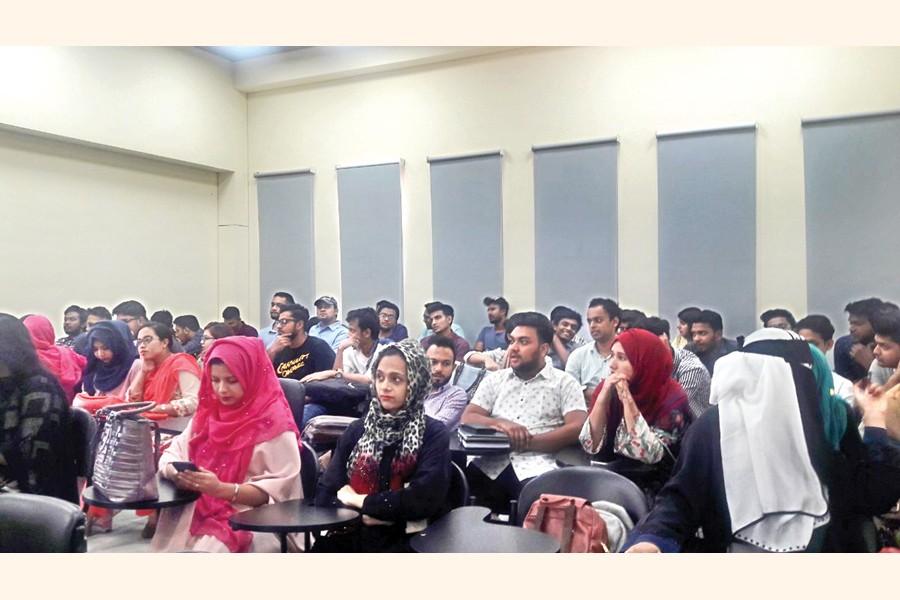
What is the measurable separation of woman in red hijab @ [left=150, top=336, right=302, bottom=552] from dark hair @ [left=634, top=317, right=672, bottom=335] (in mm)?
1668

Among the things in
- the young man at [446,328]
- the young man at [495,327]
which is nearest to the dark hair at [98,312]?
the young man at [446,328]

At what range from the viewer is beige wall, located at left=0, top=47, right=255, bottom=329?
3758 millimetres

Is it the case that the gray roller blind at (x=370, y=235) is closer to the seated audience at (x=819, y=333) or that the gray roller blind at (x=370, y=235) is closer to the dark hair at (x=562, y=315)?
the dark hair at (x=562, y=315)

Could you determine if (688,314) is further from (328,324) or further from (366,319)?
(328,324)

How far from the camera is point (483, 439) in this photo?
10.9 ft

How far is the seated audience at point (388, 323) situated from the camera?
3672 millimetres

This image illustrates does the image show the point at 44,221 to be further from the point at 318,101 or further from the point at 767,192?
the point at 767,192

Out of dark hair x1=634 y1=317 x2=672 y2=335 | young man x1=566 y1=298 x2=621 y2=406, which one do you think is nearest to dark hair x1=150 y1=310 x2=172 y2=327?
young man x1=566 y1=298 x2=621 y2=406

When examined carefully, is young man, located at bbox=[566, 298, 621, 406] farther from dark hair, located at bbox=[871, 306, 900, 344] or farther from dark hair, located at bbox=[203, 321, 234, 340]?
dark hair, located at bbox=[203, 321, 234, 340]

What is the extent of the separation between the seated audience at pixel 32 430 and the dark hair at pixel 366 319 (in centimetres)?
144

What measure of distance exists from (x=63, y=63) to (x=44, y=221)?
85cm

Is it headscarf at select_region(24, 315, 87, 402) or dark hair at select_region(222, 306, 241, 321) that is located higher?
dark hair at select_region(222, 306, 241, 321)

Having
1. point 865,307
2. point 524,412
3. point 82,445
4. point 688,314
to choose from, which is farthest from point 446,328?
point 865,307

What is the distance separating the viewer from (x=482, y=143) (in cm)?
364
